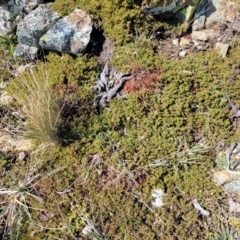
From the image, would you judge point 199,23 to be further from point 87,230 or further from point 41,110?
point 87,230

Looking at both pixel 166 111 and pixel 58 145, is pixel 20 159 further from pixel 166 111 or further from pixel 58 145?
pixel 166 111

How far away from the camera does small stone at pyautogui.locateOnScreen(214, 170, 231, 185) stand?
329 cm

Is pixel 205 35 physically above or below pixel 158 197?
above

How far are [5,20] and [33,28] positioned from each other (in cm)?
58

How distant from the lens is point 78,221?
3178mm

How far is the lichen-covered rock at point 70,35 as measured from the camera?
12.5ft

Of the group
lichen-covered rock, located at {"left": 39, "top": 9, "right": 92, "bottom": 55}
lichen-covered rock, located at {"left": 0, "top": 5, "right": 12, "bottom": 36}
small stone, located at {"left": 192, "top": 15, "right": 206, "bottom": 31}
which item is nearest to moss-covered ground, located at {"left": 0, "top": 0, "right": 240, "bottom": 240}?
lichen-covered rock, located at {"left": 39, "top": 9, "right": 92, "bottom": 55}

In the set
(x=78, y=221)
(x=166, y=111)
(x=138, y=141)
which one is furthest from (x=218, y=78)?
(x=78, y=221)

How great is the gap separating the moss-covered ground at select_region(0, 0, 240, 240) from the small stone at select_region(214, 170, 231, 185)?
2.5 inches

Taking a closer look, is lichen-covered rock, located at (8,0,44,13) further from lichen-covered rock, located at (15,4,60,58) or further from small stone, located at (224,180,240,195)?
Result: small stone, located at (224,180,240,195)

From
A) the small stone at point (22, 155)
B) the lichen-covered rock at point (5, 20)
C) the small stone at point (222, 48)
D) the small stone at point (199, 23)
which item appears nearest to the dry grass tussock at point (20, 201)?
the small stone at point (22, 155)

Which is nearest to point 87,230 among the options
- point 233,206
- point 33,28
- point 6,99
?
point 233,206

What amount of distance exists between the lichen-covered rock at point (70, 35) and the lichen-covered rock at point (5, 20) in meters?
0.68

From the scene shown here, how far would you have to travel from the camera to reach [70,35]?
150 inches
